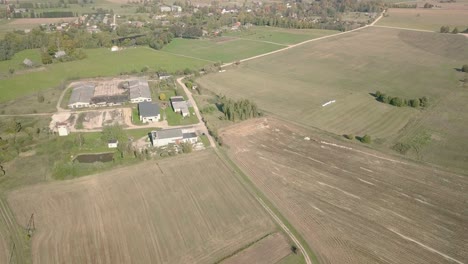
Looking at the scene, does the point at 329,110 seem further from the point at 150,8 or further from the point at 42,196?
the point at 150,8

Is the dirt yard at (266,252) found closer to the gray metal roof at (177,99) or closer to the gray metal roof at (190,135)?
the gray metal roof at (190,135)

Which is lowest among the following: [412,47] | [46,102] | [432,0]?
[46,102]

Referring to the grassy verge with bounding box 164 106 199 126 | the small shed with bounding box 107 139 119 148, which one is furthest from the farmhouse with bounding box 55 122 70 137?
the grassy verge with bounding box 164 106 199 126

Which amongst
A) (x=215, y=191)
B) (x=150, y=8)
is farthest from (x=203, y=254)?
(x=150, y=8)

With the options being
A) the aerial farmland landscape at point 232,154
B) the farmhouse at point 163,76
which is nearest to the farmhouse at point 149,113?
the aerial farmland landscape at point 232,154

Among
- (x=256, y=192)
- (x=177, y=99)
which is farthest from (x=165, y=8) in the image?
(x=256, y=192)

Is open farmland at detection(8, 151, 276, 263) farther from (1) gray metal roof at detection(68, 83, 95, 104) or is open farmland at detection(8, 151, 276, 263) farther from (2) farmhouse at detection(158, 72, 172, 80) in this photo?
(2) farmhouse at detection(158, 72, 172, 80)
